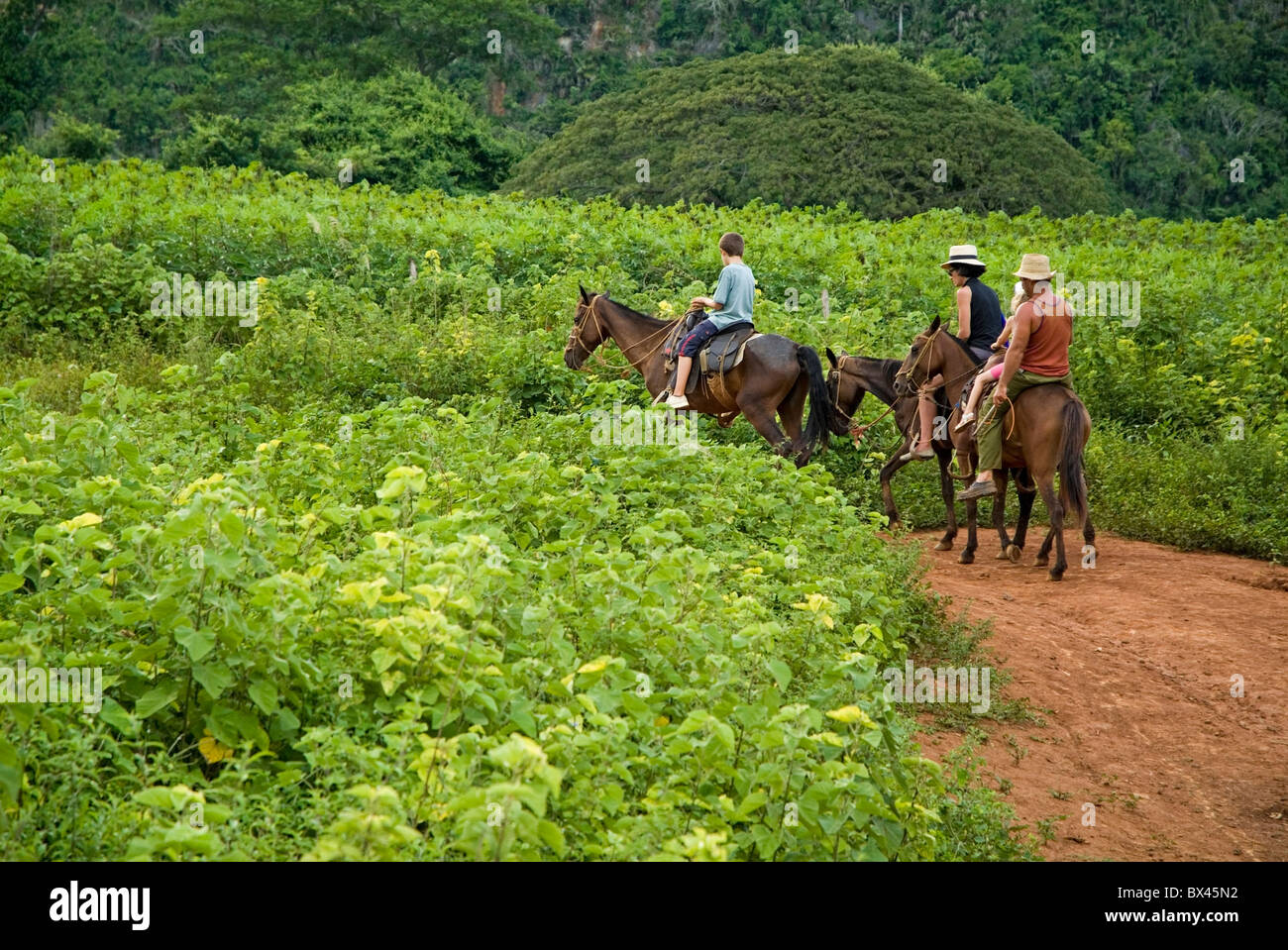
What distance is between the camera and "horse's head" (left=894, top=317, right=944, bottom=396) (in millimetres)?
11875

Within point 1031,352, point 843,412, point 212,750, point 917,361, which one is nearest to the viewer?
point 212,750

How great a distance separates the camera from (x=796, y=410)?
12.4 m

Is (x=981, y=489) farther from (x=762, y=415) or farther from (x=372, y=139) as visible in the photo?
(x=372, y=139)

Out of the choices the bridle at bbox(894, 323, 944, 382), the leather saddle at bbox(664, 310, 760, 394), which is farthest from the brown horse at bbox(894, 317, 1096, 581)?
the leather saddle at bbox(664, 310, 760, 394)

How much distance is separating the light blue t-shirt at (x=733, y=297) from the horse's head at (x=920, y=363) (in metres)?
1.49

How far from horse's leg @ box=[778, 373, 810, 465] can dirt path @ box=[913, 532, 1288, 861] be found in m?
1.61

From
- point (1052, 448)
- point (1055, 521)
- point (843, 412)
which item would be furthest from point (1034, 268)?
point (843, 412)

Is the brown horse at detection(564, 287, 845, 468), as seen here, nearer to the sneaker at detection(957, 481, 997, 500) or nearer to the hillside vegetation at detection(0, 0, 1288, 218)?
the sneaker at detection(957, 481, 997, 500)

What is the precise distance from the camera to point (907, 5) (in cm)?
4109

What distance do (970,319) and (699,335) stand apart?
2390 millimetres

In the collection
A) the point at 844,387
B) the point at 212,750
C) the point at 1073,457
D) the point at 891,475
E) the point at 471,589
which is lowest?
the point at 212,750
